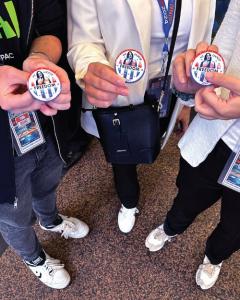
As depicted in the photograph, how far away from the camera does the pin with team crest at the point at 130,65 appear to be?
81 centimetres

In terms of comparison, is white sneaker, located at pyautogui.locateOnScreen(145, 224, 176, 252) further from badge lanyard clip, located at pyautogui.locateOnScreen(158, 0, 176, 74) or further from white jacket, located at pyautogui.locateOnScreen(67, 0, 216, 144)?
badge lanyard clip, located at pyautogui.locateOnScreen(158, 0, 176, 74)

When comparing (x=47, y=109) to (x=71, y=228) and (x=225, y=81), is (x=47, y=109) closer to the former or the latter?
(x=225, y=81)

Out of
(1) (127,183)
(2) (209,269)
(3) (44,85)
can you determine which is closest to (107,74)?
(3) (44,85)

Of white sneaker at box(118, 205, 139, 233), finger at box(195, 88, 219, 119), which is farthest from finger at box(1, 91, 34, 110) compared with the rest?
white sneaker at box(118, 205, 139, 233)

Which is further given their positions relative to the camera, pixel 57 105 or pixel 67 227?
pixel 67 227

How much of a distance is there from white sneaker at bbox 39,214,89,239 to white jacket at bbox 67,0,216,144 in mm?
753

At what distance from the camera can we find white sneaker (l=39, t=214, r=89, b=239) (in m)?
1.42

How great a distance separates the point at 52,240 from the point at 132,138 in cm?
68

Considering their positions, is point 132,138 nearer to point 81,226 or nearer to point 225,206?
point 225,206

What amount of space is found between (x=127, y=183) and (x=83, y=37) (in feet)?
2.05

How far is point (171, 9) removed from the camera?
87 cm

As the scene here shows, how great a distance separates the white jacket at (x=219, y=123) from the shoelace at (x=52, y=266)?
0.71m

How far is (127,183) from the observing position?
1.32 meters

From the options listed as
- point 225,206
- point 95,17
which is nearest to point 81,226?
point 225,206
